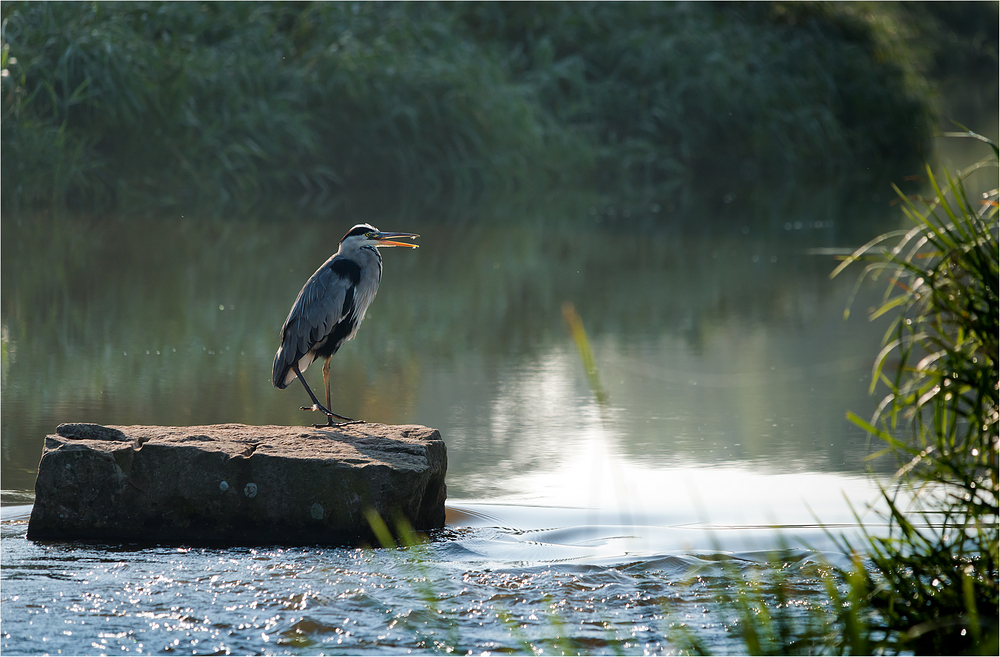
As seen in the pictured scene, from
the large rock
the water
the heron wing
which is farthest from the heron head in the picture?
the large rock

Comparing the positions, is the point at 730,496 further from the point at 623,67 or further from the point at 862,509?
the point at 623,67

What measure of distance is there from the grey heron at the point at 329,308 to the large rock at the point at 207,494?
0.97 m

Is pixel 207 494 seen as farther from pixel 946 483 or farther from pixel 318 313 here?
pixel 946 483

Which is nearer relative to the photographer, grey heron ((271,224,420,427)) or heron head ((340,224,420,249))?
grey heron ((271,224,420,427))

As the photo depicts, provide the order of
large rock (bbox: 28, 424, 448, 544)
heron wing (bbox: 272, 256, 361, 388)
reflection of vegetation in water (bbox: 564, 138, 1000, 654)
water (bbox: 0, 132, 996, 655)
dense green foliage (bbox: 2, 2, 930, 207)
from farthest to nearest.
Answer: dense green foliage (bbox: 2, 2, 930, 207)
heron wing (bbox: 272, 256, 361, 388)
large rock (bbox: 28, 424, 448, 544)
water (bbox: 0, 132, 996, 655)
reflection of vegetation in water (bbox: 564, 138, 1000, 654)

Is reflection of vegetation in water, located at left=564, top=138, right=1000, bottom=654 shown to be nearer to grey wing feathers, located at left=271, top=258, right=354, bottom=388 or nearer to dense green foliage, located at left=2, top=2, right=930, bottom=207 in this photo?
grey wing feathers, located at left=271, top=258, right=354, bottom=388

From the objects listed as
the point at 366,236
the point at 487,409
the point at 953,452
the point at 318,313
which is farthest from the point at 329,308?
the point at 953,452

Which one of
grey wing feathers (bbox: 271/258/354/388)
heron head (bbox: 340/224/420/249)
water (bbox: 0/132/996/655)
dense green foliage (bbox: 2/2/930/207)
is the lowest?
water (bbox: 0/132/996/655)

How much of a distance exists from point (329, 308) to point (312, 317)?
8cm

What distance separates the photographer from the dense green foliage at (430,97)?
1141cm

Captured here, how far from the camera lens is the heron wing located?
438 cm

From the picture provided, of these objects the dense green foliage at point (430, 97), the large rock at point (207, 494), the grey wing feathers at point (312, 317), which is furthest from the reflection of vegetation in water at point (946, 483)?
the dense green foliage at point (430, 97)

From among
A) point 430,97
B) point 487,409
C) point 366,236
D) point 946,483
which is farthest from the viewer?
point 430,97

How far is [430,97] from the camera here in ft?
43.0
